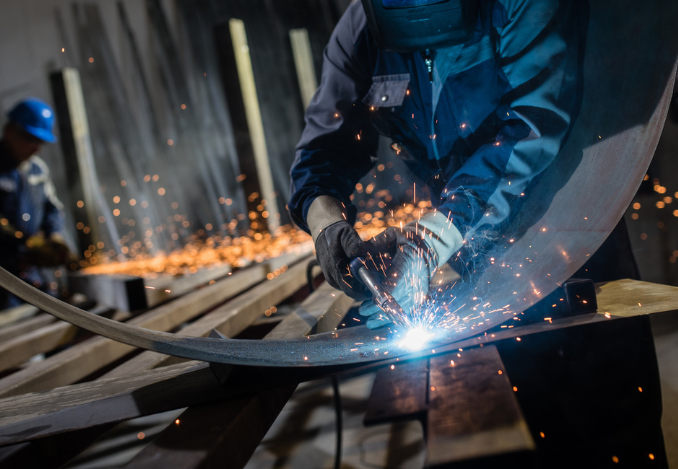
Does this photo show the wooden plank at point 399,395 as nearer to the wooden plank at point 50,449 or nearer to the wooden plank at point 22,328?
the wooden plank at point 50,449

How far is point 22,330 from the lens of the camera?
1.42 metres

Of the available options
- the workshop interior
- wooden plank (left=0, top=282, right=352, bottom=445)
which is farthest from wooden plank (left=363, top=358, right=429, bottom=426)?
wooden plank (left=0, top=282, right=352, bottom=445)

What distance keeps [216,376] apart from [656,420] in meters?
1.05

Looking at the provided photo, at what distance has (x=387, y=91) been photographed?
0.82 metres

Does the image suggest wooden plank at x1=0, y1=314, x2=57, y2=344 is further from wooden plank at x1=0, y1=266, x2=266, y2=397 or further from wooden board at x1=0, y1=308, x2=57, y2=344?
wooden plank at x1=0, y1=266, x2=266, y2=397

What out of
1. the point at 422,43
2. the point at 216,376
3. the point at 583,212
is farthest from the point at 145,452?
the point at 583,212

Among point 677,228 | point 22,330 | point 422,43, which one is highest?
point 422,43

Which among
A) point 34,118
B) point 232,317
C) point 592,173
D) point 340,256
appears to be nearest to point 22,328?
point 232,317

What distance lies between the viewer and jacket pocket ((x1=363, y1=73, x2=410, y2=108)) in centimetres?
81

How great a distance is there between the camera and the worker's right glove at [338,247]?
77cm

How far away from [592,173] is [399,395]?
1.93 feet

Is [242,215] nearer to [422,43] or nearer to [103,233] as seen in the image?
[422,43]

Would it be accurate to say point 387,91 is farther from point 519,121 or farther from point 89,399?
point 89,399

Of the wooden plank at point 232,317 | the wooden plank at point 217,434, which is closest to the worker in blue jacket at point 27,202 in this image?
the wooden plank at point 232,317
